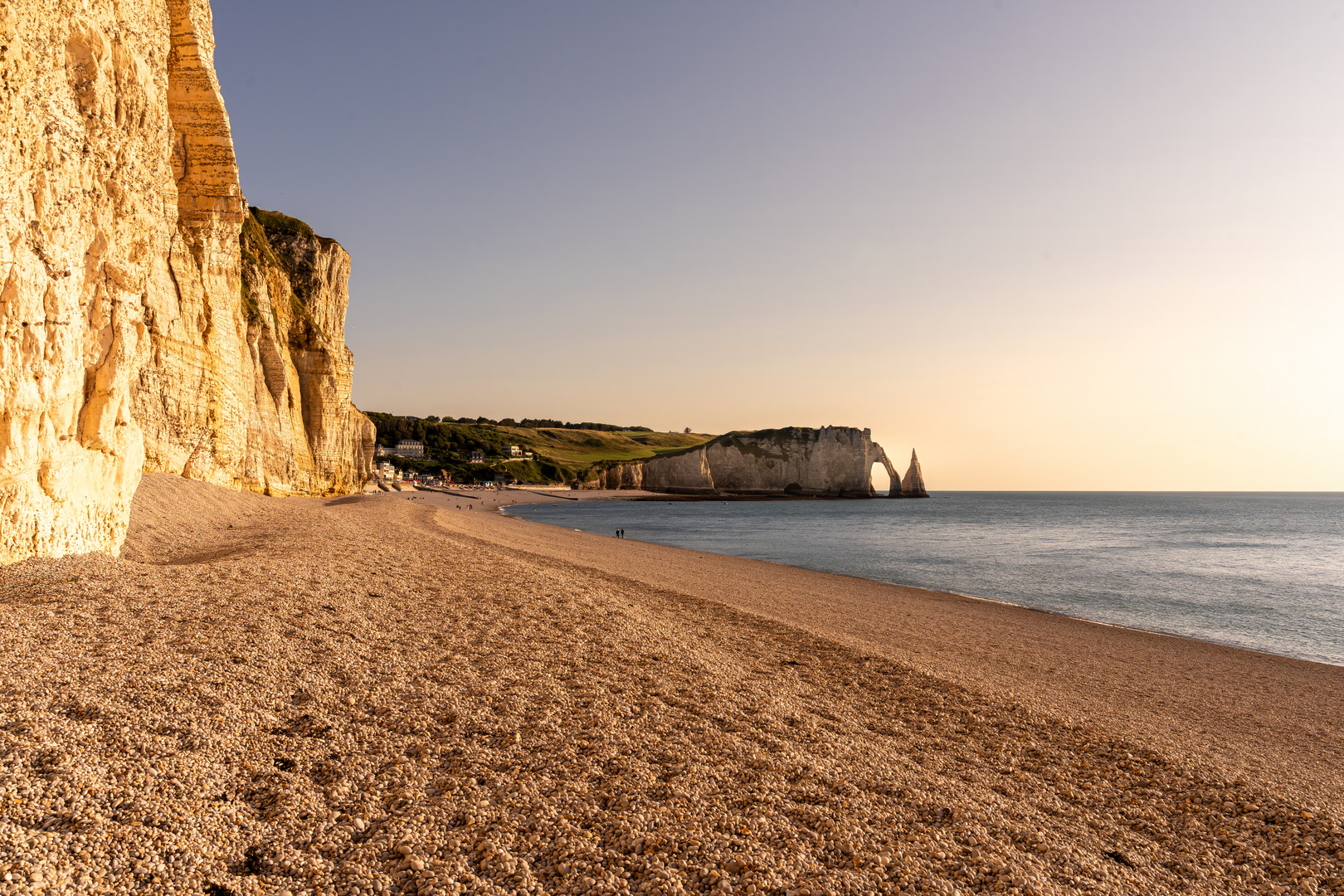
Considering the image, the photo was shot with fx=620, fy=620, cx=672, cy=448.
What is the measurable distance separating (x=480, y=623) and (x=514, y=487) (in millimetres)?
98795

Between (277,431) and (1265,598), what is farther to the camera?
(277,431)

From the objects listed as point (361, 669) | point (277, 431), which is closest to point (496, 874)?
point (361, 669)

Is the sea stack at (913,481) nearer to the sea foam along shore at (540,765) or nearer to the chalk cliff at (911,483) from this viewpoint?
A: the chalk cliff at (911,483)

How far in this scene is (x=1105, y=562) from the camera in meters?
28.0

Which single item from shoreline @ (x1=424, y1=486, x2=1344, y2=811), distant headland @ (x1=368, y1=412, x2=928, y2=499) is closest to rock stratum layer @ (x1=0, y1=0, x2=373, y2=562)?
shoreline @ (x1=424, y1=486, x2=1344, y2=811)

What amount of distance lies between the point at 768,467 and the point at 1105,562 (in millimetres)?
80594

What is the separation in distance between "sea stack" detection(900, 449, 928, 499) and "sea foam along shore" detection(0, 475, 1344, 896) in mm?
111052

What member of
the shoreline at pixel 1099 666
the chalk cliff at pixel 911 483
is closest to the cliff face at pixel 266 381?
the shoreline at pixel 1099 666

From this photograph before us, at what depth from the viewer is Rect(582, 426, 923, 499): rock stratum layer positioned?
10556 centimetres

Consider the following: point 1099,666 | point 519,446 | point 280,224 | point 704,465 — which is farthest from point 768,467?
point 1099,666

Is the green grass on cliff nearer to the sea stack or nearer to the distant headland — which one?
the distant headland

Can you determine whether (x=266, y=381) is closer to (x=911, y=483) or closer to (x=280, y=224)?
(x=280, y=224)

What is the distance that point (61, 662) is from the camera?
16.3ft

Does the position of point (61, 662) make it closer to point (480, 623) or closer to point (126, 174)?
point (480, 623)
